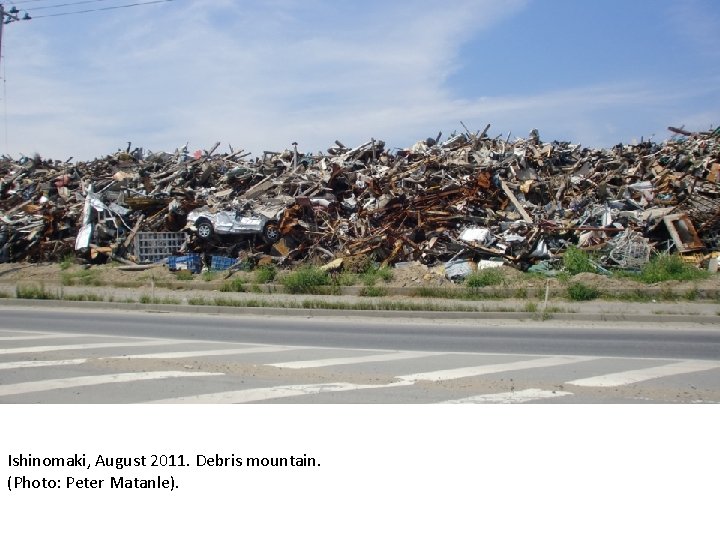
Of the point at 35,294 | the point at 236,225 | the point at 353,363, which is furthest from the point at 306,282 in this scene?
the point at 353,363

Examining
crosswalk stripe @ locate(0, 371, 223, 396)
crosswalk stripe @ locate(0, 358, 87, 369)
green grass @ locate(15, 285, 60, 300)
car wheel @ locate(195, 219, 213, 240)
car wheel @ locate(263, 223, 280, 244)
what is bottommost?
crosswalk stripe @ locate(0, 371, 223, 396)

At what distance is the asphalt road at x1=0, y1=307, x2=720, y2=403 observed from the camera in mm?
8516

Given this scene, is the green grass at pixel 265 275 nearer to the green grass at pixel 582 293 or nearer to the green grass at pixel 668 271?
the green grass at pixel 582 293

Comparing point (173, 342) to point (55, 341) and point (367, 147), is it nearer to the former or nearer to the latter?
point (55, 341)

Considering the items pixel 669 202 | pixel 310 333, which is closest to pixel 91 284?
pixel 310 333

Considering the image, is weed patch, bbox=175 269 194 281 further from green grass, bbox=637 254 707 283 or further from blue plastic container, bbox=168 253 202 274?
green grass, bbox=637 254 707 283

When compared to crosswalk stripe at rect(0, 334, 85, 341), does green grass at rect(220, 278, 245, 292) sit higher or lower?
higher

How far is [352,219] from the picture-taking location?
87.6 ft

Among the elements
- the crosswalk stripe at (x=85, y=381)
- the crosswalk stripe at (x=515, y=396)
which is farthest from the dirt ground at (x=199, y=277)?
the crosswalk stripe at (x=85, y=381)

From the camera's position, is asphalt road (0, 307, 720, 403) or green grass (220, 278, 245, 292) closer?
asphalt road (0, 307, 720, 403)

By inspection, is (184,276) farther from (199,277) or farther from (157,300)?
(157,300)

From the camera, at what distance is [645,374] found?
33.1 ft

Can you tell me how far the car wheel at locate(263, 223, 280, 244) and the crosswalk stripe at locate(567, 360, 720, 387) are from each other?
17.2 meters

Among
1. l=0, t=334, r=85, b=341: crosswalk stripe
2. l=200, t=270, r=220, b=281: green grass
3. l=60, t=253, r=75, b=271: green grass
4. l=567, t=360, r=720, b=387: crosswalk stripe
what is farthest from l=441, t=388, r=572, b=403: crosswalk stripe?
l=60, t=253, r=75, b=271: green grass
